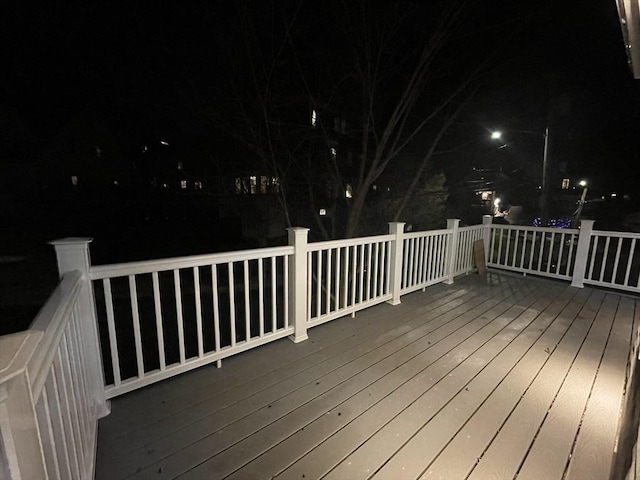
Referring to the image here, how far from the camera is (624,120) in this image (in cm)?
1215

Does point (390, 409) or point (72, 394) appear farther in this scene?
point (390, 409)

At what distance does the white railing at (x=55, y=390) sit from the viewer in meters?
0.55

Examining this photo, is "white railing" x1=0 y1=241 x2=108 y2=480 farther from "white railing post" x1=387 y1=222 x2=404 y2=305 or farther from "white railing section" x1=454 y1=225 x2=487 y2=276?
"white railing section" x1=454 y1=225 x2=487 y2=276

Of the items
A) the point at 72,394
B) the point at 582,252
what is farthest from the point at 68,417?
the point at 582,252

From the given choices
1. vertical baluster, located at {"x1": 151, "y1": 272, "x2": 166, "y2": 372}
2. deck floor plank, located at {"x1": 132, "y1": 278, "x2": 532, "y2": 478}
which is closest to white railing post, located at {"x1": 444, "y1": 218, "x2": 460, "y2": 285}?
deck floor plank, located at {"x1": 132, "y1": 278, "x2": 532, "y2": 478}

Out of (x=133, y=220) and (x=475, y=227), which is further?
(x=133, y=220)

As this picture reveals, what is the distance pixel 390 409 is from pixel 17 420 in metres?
1.77

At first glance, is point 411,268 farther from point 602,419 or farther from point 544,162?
point 544,162

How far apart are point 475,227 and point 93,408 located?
5.00 meters

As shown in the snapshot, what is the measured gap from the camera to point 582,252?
13.9ft

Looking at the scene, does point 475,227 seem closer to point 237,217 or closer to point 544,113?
point 544,113

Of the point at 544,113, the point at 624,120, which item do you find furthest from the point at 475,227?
the point at 624,120

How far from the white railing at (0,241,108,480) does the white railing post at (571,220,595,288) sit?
18.5ft

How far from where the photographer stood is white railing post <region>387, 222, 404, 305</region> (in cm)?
335
